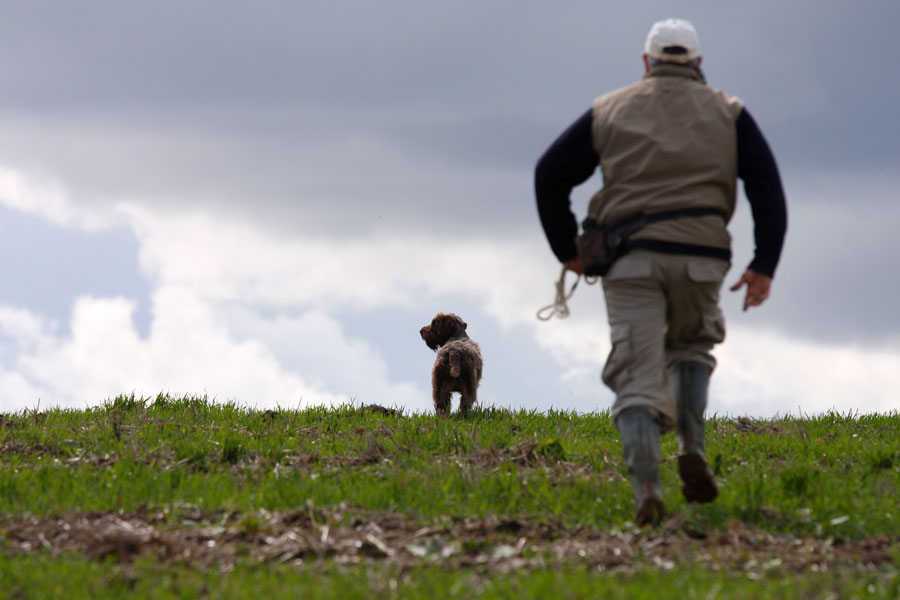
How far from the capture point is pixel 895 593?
4.89 m

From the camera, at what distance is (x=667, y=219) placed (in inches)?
240

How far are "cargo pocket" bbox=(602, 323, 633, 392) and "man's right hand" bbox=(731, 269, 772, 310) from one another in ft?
3.18

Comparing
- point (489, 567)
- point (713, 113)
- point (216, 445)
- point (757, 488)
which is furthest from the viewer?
point (216, 445)

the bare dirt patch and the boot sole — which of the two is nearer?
the bare dirt patch

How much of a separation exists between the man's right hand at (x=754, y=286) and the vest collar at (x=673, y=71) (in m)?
1.34

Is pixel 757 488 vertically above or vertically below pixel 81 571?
above

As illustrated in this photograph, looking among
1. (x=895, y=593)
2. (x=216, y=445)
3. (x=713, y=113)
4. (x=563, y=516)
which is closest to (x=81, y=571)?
(x=563, y=516)

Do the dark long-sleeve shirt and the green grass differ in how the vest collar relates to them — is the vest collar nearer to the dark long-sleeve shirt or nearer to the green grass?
the dark long-sleeve shirt

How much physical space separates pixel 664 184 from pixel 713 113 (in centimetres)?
60

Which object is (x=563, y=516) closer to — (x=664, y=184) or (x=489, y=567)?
(x=489, y=567)

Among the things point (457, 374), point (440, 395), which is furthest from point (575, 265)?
point (440, 395)

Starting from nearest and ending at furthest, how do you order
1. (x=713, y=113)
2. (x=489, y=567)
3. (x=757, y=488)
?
(x=489, y=567), (x=713, y=113), (x=757, y=488)

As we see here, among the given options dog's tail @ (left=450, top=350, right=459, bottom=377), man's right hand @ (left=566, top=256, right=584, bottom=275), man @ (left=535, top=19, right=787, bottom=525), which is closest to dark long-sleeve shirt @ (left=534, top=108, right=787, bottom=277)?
man @ (left=535, top=19, right=787, bottom=525)

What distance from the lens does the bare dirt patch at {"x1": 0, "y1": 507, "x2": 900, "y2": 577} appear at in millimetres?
5465
